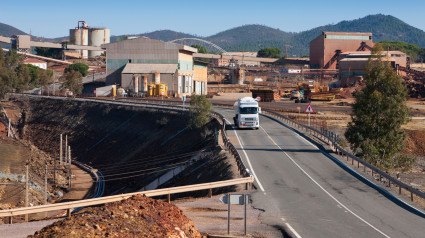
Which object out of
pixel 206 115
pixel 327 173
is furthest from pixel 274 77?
pixel 327 173

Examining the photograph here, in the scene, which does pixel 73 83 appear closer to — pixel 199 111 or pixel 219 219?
pixel 199 111

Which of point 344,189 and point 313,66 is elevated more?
point 313,66

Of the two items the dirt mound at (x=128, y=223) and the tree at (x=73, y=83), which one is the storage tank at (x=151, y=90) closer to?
the tree at (x=73, y=83)

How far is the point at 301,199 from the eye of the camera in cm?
2536

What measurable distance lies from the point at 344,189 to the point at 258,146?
1532 cm

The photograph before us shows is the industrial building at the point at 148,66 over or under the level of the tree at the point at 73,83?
over

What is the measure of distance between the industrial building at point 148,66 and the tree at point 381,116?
Answer: 224 feet

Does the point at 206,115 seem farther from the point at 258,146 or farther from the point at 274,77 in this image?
the point at 274,77

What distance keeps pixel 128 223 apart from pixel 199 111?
45.0m

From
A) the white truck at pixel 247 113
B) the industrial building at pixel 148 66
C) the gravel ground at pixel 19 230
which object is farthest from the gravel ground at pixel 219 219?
the industrial building at pixel 148 66

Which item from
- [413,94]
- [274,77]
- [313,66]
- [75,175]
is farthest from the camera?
[313,66]

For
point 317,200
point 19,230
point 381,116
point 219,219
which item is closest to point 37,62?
point 381,116

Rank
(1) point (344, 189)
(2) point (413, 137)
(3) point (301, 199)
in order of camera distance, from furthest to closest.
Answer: (2) point (413, 137), (1) point (344, 189), (3) point (301, 199)

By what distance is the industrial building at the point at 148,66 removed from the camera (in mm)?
106188
